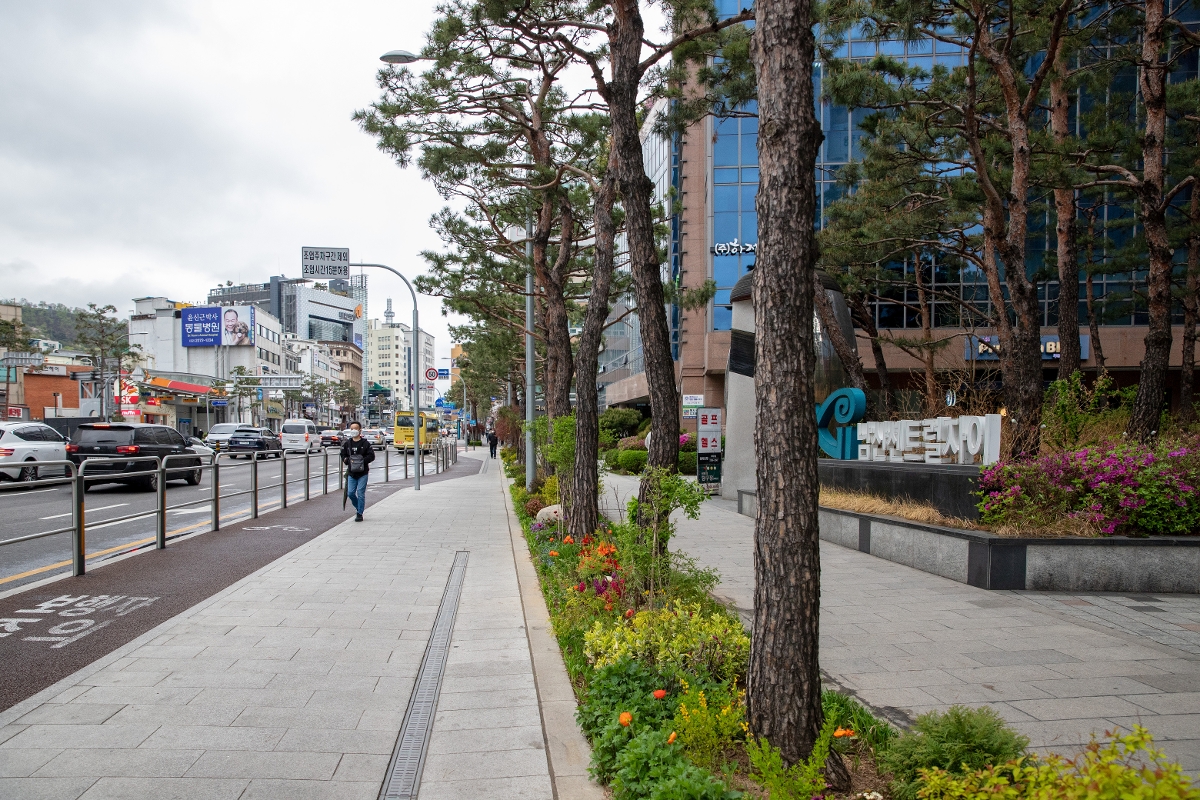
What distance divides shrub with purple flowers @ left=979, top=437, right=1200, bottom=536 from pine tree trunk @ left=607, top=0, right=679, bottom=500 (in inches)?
151

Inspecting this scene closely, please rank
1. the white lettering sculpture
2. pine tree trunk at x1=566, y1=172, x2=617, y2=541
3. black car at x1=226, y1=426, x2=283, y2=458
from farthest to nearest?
black car at x1=226, y1=426, x2=283, y2=458
the white lettering sculpture
pine tree trunk at x1=566, y1=172, x2=617, y2=541

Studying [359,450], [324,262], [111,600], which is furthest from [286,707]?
[324,262]

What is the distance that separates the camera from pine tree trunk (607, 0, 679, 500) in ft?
22.6

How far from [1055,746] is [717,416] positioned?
17.0m

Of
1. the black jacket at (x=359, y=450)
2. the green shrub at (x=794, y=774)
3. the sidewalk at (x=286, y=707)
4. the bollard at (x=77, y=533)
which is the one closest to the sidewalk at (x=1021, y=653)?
the green shrub at (x=794, y=774)

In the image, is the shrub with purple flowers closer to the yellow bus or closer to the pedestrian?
the pedestrian

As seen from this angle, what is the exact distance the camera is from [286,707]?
475 centimetres

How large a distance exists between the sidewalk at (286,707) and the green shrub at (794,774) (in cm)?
116

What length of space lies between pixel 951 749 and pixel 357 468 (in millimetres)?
12382

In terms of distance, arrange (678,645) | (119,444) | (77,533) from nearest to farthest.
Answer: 1. (678,645)
2. (77,533)
3. (119,444)

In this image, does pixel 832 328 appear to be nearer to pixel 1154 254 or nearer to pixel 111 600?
pixel 1154 254

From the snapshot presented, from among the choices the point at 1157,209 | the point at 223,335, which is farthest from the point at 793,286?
the point at 223,335

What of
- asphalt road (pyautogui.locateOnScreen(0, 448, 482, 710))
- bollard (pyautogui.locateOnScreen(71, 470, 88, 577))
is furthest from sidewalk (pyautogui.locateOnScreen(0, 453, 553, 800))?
bollard (pyautogui.locateOnScreen(71, 470, 88, 577))

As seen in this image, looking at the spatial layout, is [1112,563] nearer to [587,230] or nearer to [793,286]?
[793,286]
